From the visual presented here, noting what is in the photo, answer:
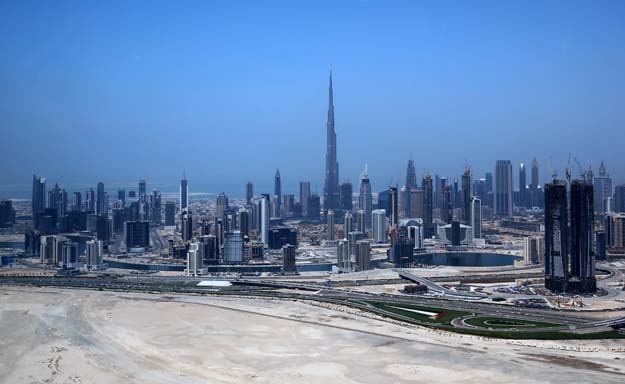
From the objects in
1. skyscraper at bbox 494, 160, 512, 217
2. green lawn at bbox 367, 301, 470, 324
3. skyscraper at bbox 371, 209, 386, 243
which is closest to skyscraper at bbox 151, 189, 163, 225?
skyscraper at bbox 371, 209, 386, 243

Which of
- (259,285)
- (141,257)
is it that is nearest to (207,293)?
(259,285)

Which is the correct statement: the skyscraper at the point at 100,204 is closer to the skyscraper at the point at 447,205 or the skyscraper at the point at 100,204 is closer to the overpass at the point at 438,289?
the overpass at the point at 438,289

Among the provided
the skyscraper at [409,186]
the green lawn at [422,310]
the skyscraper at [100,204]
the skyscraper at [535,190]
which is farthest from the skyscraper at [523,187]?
the green lawn at [422,310]

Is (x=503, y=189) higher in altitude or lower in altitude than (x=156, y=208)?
higher

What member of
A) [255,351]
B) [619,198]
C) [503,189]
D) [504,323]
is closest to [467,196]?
[619,198]

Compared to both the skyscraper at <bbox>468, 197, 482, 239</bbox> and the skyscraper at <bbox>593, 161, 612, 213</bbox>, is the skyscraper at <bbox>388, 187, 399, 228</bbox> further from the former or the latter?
the skyscraper at <bbox>593, 161, 612, 213</bbox>

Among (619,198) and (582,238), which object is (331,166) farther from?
(582,238)

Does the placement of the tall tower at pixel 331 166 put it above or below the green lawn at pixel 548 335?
above
